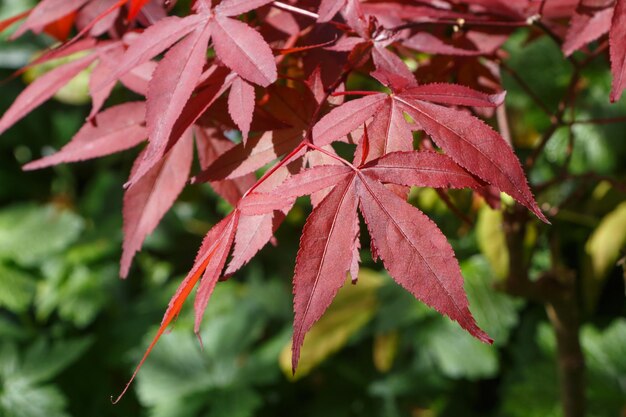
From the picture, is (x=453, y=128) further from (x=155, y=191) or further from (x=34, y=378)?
(x=34, y=378)

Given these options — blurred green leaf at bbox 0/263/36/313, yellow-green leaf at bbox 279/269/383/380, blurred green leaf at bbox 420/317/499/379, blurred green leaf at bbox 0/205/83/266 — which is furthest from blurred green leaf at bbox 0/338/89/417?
blurred green leaf at bbox 420/317/499/379

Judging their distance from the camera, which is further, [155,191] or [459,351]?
[459,351]

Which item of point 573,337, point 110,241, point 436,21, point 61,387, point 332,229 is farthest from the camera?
point 110,241

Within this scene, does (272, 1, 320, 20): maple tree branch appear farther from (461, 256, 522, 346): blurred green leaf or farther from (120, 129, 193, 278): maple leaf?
(461, 256, 522, 346): blurred green leaf

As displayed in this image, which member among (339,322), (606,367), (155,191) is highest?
(155,191)

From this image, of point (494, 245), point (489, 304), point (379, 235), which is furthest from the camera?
point (489, 304)

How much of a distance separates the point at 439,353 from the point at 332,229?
980 mm

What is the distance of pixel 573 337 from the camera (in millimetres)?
923

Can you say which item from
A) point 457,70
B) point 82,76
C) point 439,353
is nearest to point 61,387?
point 82,76

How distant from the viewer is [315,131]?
0.52 m

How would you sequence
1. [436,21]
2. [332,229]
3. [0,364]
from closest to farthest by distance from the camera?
[332,229]
[436,21]
[0,364]

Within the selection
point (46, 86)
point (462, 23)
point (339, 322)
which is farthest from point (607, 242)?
point (46, 86)

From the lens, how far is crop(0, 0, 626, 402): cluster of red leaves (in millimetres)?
474

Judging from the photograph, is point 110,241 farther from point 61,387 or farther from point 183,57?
point 183,57
